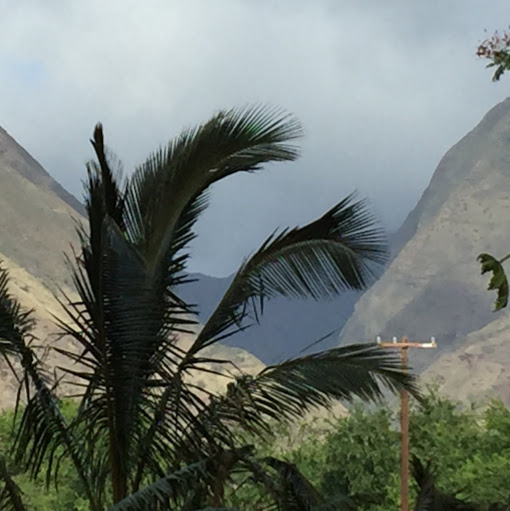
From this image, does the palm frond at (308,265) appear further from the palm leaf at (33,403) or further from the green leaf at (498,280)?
the green leaf at (498,280)

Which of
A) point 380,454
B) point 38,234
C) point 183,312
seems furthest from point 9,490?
point 38,234

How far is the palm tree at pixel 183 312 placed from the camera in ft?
35.4

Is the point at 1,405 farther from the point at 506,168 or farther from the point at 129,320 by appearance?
the point at 506,168

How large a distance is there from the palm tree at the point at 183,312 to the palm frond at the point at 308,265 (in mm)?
12

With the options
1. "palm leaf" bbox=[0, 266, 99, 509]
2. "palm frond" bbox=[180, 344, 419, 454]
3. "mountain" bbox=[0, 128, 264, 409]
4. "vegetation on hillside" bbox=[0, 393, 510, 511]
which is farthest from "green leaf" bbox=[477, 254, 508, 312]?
"mountain" bbox=[0, 128, 264, 409]

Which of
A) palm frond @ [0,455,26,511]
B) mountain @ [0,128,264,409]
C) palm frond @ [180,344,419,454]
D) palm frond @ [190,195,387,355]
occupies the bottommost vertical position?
palm frond @ [180,344,419,454]

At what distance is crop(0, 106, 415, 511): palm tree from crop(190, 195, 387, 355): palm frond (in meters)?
0.01

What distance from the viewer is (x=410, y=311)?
169625 mm

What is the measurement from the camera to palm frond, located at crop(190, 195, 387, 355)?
446 inches

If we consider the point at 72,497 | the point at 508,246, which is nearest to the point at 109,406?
the point at 72,497

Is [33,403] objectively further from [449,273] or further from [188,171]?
[449,273]

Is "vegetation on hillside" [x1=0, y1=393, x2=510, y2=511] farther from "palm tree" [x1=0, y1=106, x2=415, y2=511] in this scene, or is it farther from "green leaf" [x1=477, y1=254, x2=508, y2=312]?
"green leaf" [x1=477, y1=254, x2=508, y2=312]

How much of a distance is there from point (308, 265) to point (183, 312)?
1.27 m

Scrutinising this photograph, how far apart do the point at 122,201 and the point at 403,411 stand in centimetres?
2119
